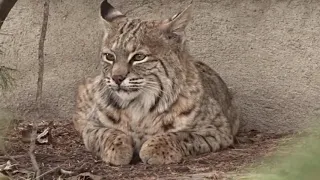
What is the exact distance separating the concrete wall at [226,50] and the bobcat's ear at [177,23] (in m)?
0.86

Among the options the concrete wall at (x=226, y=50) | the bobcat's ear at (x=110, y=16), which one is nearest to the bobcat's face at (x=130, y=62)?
the bobcat's ear at (x=110, y=16)

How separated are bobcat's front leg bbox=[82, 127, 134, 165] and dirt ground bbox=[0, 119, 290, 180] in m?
0.05

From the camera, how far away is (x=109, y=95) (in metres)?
4.43

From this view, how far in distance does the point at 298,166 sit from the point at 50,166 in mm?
3656

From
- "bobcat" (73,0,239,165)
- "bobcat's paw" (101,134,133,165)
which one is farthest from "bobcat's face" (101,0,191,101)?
"bobcat's paw" (101,134,133,165)

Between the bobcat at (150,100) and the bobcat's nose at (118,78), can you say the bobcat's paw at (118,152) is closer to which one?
the bobcat at (150,100)

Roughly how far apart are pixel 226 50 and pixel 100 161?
159 centimetres

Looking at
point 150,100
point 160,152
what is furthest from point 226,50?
point 160,152

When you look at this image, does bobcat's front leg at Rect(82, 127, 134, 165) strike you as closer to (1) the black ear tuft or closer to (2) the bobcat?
(2) the bobcat

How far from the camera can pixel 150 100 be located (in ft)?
14.3

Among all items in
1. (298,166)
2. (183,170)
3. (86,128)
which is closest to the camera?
(298,166)

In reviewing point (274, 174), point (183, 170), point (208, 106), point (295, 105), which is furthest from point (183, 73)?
point (274, 174)

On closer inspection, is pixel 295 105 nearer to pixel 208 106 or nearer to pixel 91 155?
pixel 208 106

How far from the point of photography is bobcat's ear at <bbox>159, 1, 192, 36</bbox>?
174 inches
